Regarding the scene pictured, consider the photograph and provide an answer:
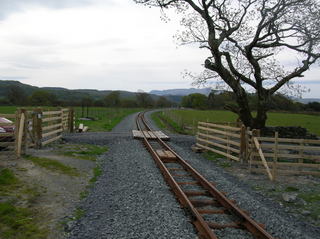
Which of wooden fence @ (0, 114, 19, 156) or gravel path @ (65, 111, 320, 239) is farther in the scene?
wooden fence @ (0, 114, 19, 156)

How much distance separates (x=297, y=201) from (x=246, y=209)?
1.78 meters

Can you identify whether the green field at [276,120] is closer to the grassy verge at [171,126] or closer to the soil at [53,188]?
the grassy verge at [171,126]

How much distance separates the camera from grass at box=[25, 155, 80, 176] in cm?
932

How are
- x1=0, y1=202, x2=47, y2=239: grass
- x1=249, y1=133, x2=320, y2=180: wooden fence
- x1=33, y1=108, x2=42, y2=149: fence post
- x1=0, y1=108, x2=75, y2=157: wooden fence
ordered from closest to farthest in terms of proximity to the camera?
x1=0, y1=202, x2=47, y2=239: grass < x1=249, y1=133, x2=320, y2=180: wooden fence < x1=0, y1=108, x2=75, y2=157: wooden fence < x1=33, y1=108, x2=42, y2=149: fence post

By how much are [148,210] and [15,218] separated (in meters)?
2.37

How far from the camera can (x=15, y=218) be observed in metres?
5.56

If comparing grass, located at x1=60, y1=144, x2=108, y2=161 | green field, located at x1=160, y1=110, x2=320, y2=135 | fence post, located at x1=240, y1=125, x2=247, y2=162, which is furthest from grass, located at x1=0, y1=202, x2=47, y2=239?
green field, located at x1=160, y1=110, x2=320, y2=135

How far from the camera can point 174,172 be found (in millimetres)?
9781

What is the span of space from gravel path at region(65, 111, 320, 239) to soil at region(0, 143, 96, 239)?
33 centimetres

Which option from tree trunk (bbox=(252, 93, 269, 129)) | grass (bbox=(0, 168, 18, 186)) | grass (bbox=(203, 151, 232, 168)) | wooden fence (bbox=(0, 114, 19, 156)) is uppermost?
tree trunk (bbox=(252, 93, 269, 129))

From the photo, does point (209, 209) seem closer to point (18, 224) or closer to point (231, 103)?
point (18, 224)

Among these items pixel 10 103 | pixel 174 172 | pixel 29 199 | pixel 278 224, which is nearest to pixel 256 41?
pixel 174 172

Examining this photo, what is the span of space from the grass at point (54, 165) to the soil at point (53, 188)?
0.20 m

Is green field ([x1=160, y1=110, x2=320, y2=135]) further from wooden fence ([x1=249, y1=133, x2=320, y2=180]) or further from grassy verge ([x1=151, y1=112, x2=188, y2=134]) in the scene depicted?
wooden fence ([x1=249, y1=133, x2=320, y2=180])
